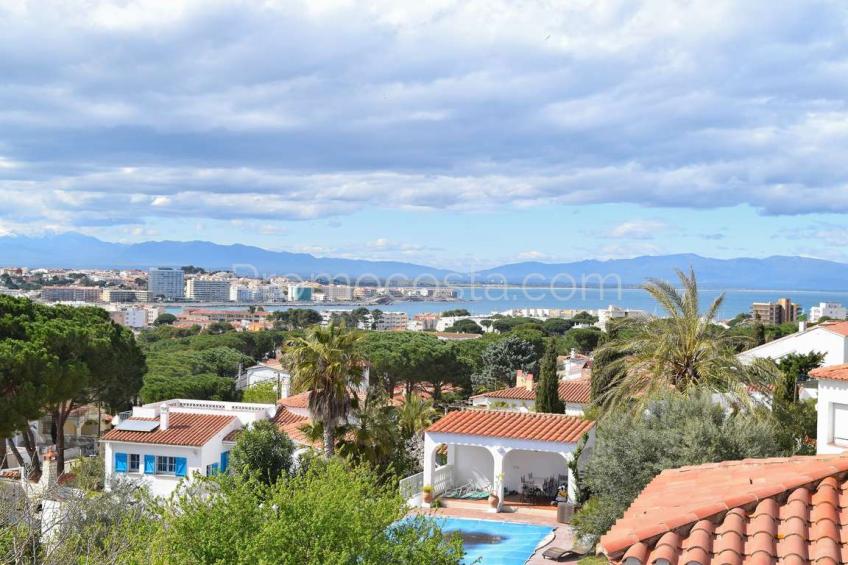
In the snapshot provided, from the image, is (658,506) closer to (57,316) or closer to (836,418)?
(836,418)

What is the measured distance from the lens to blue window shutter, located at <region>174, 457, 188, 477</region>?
28812 millimetres

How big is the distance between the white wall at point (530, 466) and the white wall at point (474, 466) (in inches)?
23.3

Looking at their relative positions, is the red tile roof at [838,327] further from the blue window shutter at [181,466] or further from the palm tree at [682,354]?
the blue window shutter at [181,466]

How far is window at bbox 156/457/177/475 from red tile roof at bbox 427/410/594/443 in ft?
32.1

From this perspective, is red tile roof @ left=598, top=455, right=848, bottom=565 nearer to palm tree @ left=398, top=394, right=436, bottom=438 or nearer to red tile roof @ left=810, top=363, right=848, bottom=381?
red tile roof @ left=810, top=363, right=848, bottom=381

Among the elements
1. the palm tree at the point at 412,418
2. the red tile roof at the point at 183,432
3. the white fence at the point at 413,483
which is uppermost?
the palm tree at the point at 412,418

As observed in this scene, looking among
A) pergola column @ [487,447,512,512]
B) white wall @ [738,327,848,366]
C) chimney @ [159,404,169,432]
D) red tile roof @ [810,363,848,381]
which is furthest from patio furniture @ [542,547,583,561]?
white wall @ [738,327,848,366]

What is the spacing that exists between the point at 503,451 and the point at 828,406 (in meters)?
8.11

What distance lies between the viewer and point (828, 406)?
815 inches

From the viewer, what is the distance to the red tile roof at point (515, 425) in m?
23.2

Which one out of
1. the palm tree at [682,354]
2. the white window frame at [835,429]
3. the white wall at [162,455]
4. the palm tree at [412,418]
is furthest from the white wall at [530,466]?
the white wall at [162,455]

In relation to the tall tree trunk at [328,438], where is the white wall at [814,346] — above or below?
above

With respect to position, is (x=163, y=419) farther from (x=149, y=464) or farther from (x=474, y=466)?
(x=474, y=466)

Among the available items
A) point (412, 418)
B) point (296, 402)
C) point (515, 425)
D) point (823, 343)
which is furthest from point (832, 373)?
point (296, 402)
